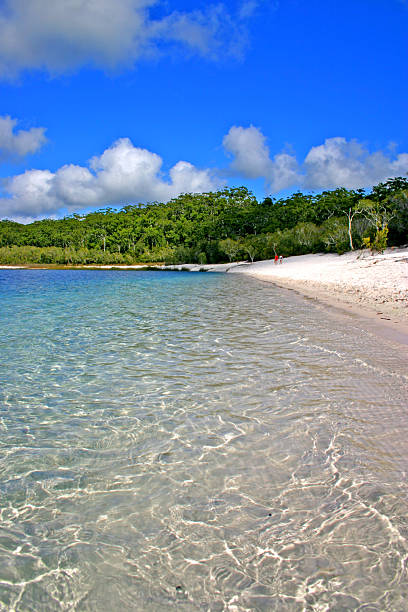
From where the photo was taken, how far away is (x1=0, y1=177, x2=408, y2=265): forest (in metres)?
64.7

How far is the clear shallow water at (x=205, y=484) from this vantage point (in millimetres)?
2785

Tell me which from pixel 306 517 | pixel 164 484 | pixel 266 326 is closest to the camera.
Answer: pixel 306 517

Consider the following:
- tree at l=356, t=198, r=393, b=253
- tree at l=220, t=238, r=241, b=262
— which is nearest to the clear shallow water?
tree at l=356, t=198, r=393, b=253

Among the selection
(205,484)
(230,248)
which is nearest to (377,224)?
(230,248)

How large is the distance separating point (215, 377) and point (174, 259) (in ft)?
365

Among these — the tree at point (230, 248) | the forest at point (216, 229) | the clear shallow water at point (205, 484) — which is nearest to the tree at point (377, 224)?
the forest at point (216, 229)

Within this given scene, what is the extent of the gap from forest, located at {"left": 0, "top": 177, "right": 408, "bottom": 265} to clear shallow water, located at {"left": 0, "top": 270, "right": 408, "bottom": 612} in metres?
45.4

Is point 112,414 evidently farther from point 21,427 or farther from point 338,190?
point 338,190

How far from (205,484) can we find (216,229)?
123193 millimetres

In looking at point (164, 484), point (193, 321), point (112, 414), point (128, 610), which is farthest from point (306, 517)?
point (193, 321)

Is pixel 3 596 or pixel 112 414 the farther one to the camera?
pixel 112 414

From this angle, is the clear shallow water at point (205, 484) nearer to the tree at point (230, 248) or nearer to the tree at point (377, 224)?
the tree at point (377, 224)

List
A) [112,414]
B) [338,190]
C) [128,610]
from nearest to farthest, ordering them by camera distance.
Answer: [128,610] → [112,414] → [338,190]

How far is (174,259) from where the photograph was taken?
11719cm
